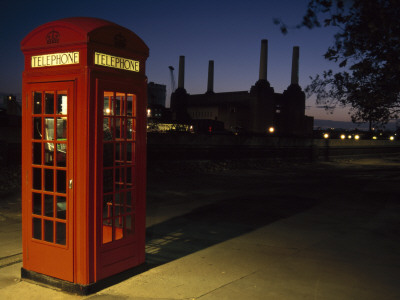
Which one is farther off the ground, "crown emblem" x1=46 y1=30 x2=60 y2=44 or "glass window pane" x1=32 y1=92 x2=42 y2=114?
"crown emblem" x1=46 y1=30 x2=60 y2=44

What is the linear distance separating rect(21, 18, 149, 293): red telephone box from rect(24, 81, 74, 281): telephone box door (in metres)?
0.01

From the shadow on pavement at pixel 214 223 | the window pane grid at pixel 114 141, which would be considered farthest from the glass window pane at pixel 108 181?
the shadow on pavement at pixel 214 223

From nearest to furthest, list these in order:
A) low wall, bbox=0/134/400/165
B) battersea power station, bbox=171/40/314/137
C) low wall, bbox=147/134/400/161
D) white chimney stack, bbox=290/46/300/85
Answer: low wall, bbox=0/134/400/165
low wall, bbox=147/134/400/161
white chimney stack, bbox=290/46/300/85
battersea power station, bbox=171/40/314/137

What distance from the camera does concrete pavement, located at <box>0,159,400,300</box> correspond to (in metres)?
4.38

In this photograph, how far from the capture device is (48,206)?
445 cm

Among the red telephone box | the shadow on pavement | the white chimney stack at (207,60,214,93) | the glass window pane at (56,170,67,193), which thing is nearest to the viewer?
the red telephone box

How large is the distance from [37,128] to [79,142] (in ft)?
2.47

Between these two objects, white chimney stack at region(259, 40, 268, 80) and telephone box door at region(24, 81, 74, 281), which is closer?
telephone box door at region(24, 81, 74, 281)

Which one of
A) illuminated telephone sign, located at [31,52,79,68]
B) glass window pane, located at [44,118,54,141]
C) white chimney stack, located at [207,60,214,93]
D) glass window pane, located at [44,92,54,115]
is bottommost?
glass window pane, located at [44,118,54,141]

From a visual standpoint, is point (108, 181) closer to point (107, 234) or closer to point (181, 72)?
point (107, 234)

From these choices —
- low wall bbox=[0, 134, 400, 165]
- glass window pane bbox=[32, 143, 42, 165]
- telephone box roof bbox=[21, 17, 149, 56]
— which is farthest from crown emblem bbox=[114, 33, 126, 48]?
low wall bbox=[0, 134, 400, 165]

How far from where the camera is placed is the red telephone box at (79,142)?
407 centimetres

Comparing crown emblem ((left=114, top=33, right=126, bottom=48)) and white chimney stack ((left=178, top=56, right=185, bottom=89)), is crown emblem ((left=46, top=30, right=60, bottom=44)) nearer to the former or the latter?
crown emblem ((left=114, top=33, right=126, bottom=48))

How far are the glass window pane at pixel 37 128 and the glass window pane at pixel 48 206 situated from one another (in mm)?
666
